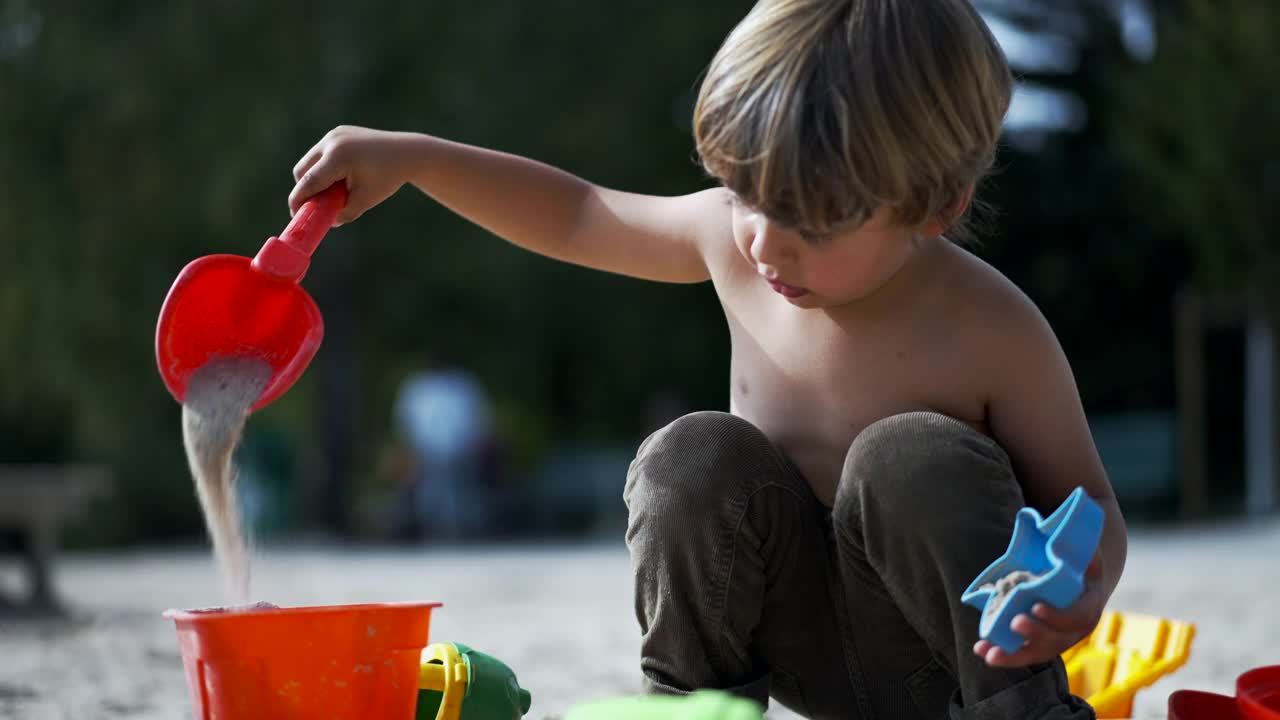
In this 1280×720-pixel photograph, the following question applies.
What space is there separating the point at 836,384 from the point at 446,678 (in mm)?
500

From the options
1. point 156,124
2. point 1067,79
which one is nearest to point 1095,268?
point 1067,79

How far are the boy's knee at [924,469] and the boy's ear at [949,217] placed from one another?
0.56ft

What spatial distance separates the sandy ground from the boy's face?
846mm

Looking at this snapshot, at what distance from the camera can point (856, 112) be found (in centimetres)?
128

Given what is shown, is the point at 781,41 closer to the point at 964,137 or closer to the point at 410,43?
the point at 964,137

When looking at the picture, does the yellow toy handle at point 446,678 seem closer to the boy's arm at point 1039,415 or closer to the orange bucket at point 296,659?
the orange bucket at point 296,659

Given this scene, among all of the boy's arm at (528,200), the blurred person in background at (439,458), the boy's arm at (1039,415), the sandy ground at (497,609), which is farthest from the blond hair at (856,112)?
the blurred person in background at (439,458)

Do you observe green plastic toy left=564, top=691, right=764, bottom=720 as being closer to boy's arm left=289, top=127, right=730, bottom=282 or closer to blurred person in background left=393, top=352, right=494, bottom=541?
boy's arm left=289, top=127, right=730, bottom=282

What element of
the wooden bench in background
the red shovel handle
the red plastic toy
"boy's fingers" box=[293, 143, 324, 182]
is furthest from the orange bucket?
the wooden bench in background

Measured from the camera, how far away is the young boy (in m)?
1.29

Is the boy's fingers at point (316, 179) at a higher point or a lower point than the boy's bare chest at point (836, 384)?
higher

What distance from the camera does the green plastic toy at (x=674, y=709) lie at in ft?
3.86

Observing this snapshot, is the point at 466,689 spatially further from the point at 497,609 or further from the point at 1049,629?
the point at 497,609

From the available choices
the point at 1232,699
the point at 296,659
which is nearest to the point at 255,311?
the point at 296,659
